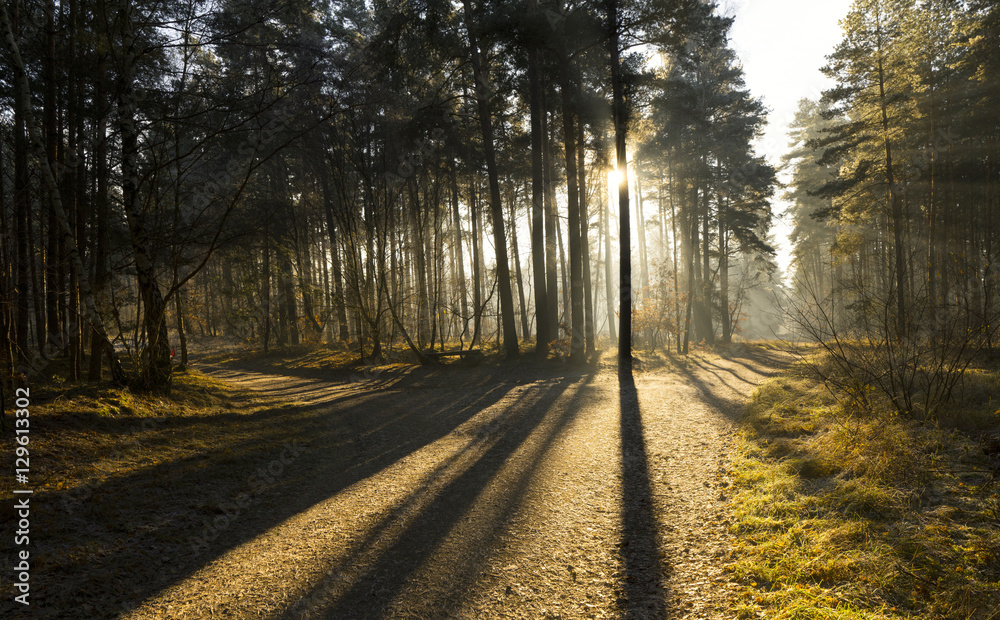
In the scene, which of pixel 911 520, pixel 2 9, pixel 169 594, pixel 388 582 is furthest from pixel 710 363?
pixel 2 9

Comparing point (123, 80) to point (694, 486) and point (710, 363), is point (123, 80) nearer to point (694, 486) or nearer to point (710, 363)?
point (694, 486)

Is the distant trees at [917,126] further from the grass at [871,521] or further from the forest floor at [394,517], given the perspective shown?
the forest floor at [394,517]

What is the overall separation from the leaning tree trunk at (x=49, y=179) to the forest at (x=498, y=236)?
5 cm

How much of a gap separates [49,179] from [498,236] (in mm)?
11085

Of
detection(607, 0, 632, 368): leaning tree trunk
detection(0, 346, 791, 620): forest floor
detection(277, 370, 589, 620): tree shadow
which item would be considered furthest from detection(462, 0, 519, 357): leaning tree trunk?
detection(277, 370, 589, 620): tree shadow

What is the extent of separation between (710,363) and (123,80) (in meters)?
18.0

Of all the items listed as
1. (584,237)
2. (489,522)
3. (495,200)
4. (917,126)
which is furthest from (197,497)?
(917,126)

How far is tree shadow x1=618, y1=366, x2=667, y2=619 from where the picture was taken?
3.12m

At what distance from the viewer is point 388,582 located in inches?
134

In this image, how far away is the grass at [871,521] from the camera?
8.73 feet

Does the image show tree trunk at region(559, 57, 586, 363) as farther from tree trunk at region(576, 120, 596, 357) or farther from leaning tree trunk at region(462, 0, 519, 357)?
leaning tree trunk at region(462, 0, 519, 357)

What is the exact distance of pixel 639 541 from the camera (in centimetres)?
392

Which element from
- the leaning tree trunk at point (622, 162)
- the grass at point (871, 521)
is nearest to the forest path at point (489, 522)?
the grass at point (871, 521)

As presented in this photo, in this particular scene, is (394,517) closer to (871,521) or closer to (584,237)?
(871,521)
